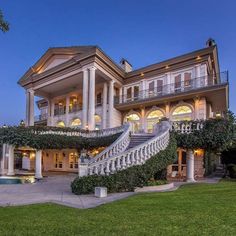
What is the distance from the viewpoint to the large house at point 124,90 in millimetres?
21031

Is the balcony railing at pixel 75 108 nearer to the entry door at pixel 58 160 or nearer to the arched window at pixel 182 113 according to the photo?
the entry door at pixel 58 160

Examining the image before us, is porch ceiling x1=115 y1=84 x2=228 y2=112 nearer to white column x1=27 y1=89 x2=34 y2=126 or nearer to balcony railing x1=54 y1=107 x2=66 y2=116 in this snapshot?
balcony railing x1=54 y1=107 x2=66 y2=116

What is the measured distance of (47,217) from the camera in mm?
5820

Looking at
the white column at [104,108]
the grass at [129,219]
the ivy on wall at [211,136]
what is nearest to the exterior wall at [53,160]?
the white column at [104,108]

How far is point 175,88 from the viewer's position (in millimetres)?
22719

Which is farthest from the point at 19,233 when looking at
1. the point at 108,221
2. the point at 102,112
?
the point at 102,112

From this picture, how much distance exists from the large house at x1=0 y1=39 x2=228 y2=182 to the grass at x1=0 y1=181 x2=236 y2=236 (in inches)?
457

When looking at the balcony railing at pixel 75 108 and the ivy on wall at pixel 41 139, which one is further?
the balcony railing at pixel 75 108

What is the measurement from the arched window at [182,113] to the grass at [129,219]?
14815mm

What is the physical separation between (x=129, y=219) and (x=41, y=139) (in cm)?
1498

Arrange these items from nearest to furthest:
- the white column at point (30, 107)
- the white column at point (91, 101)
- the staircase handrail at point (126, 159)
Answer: the staircase handrail at point (126, 159)
the white column at point (91, 101)
the white column at point (30, 107)

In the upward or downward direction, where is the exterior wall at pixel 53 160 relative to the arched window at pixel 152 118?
downward

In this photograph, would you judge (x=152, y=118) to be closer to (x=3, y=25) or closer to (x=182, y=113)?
(x=182, y=113)

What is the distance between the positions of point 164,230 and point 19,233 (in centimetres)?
286
